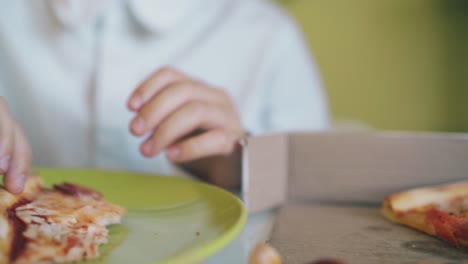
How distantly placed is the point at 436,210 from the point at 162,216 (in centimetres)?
22

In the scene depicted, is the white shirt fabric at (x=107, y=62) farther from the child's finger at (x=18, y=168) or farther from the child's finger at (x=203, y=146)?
the child's finger at (x=18, y=168)

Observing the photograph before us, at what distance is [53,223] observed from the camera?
1.03 feet

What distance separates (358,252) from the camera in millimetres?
331

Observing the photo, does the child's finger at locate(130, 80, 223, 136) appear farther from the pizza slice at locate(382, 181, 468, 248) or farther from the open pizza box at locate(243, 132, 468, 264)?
the pizza slice at locate(382, 181, 468, 248)

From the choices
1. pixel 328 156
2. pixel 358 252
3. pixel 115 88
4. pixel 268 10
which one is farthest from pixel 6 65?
pixel 358 252

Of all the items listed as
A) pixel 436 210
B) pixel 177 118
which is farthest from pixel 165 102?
pixel 436 210

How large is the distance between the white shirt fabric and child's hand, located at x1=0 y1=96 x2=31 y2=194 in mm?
477

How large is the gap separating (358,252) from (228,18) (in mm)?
775

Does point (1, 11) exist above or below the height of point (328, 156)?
above

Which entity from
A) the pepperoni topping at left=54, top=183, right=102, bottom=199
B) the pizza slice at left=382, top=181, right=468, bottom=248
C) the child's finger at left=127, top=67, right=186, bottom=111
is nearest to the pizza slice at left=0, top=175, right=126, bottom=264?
the pepperoni topping at left=54, top=183, right=102, bottom=199

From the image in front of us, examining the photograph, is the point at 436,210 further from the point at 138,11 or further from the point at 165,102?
the point at 138,11

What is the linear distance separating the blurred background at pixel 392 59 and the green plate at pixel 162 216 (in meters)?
1.10

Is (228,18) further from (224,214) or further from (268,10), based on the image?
(224,214)

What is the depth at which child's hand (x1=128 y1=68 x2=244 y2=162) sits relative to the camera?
474mm
